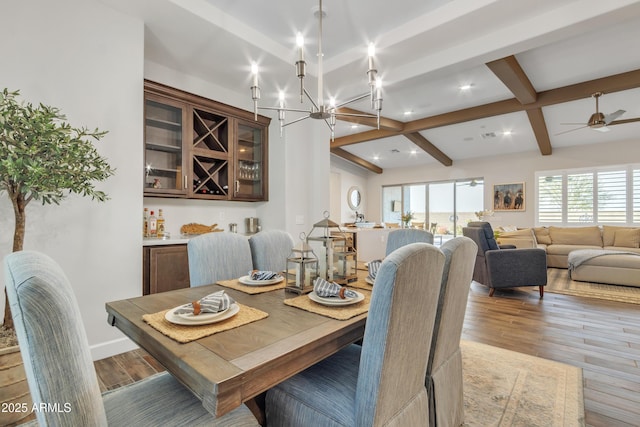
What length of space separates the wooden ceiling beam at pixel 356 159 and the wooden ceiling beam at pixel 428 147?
2.11 metres

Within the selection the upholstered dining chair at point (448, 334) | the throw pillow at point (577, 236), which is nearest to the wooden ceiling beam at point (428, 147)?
the throw pillow at point (577, 236)

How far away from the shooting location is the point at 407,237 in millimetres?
2359

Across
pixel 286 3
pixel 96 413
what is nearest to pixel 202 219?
pixel 286 3

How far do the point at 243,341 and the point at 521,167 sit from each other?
873 centimetres

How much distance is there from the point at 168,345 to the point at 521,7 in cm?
343

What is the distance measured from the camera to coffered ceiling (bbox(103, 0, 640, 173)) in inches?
102

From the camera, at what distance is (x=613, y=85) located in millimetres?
4414

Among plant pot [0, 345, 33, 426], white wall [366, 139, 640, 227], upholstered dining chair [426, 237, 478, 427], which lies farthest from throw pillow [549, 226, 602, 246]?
plant pot [0, 345, 33, 426]

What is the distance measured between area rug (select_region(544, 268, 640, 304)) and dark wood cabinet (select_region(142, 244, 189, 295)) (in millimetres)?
4832

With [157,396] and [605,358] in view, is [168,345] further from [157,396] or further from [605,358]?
[605,358]

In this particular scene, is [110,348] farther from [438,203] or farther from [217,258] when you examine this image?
[438,203]

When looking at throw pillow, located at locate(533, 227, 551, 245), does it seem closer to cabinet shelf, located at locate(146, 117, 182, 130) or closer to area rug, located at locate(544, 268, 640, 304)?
area rug, located at locate(544, 268, 640, 304)

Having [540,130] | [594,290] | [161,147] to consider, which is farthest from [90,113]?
[540,130]

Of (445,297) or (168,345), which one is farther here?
(445,297)
